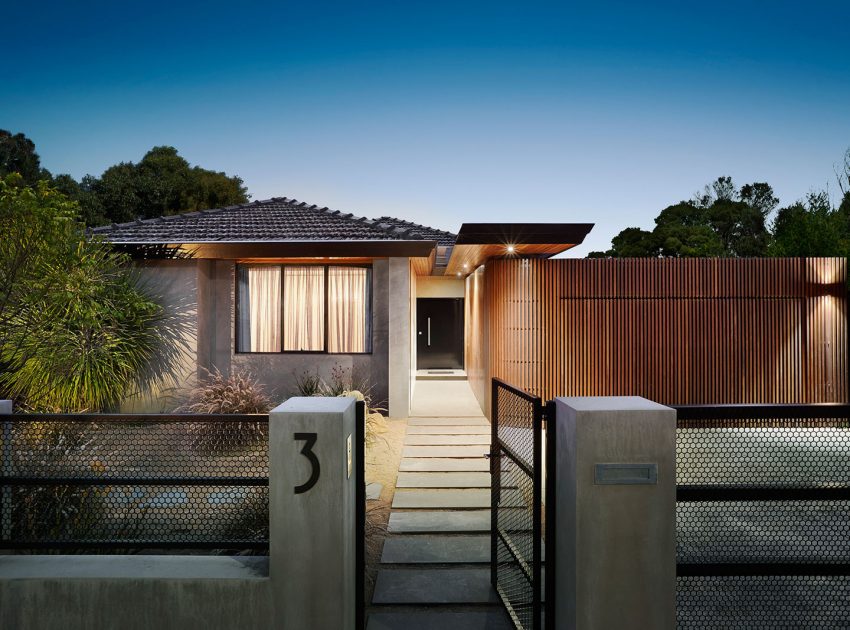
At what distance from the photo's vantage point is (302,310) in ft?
27.1

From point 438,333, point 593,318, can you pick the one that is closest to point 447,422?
point 593,318

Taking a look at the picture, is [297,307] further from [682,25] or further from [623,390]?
[682,25]

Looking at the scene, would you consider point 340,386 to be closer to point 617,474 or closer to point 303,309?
point 303,309

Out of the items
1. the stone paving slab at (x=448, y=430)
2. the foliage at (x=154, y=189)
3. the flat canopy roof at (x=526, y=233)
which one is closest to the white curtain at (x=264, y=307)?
the stone paving slab at (x=448, y=430)

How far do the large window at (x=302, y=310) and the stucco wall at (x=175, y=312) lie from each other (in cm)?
81

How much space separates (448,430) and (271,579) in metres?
5.15

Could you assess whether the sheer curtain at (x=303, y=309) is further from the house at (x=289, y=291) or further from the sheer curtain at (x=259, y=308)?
the sheer curtain at (x=259, y=308)

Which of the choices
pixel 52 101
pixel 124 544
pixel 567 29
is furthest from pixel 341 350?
pixel 52 101

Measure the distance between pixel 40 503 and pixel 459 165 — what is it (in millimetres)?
15891

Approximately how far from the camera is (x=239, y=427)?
2494 mm

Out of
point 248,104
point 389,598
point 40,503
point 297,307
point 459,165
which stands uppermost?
point 248,104

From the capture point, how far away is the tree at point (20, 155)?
21.6 m

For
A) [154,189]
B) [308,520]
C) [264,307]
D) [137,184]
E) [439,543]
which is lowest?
[439,543]

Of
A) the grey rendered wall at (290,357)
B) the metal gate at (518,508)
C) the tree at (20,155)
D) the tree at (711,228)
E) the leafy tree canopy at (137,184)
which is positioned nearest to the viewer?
the metal gate at (518,508)
